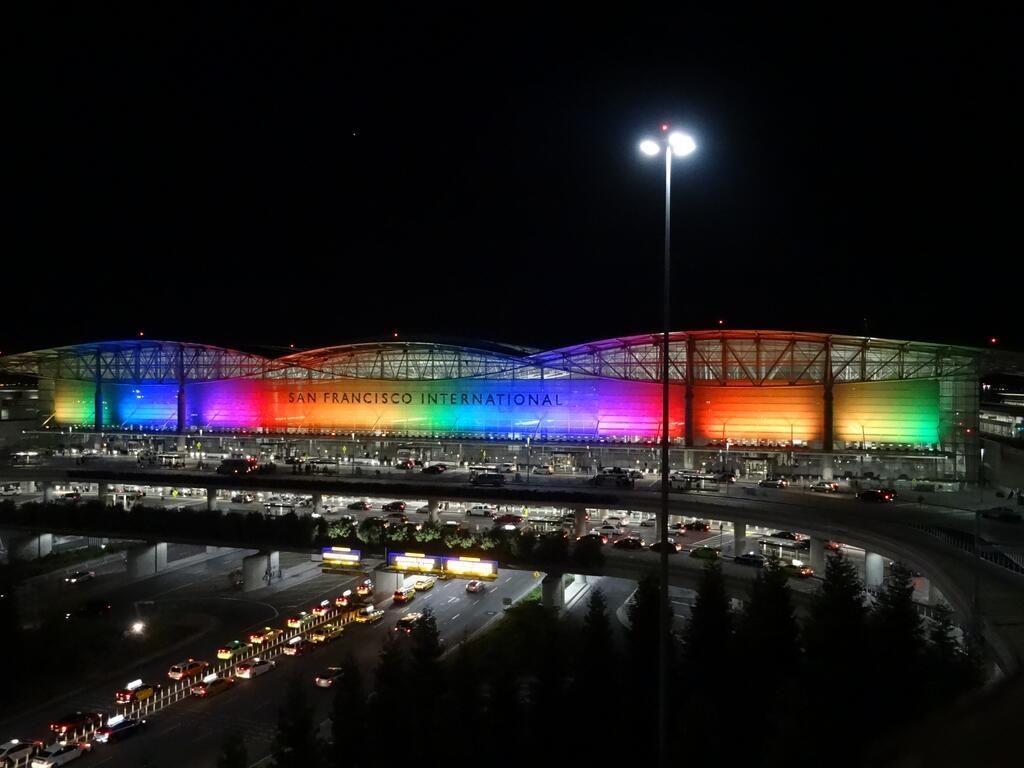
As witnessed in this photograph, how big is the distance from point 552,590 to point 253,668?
9658 mm

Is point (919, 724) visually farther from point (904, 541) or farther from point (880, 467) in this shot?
point (880, 467)

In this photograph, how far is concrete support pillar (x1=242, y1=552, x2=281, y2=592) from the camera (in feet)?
94.7

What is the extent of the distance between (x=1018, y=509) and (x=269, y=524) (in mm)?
30111

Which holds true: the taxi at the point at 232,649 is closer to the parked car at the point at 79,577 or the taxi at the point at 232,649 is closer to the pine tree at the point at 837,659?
the parked car at the point at 79,577

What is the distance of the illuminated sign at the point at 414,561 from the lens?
83.9 ft

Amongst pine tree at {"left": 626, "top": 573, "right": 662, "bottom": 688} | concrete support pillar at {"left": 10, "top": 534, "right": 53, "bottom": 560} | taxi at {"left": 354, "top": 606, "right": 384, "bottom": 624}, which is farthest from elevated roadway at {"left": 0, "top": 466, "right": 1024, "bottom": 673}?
taxi at {"left": 354, "top": 606, "right": 384, "bottom": 624}

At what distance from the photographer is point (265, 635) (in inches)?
897

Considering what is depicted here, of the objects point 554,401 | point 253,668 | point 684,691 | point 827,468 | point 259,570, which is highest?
point 554,401

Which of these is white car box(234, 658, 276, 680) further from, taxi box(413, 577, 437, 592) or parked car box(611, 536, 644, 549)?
parked car box(611, 536, 644, 549)

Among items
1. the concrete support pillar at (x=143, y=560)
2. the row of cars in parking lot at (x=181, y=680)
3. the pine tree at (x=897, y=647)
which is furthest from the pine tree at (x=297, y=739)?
the concrete support pillar at (x=143, y=560)

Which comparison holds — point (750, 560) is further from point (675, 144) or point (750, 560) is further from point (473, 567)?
point (675, 144)

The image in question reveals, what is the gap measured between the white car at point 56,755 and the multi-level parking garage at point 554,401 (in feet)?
96.2

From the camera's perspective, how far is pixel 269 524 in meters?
29.8

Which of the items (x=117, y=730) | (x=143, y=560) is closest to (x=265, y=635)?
(x=117, y=730)
